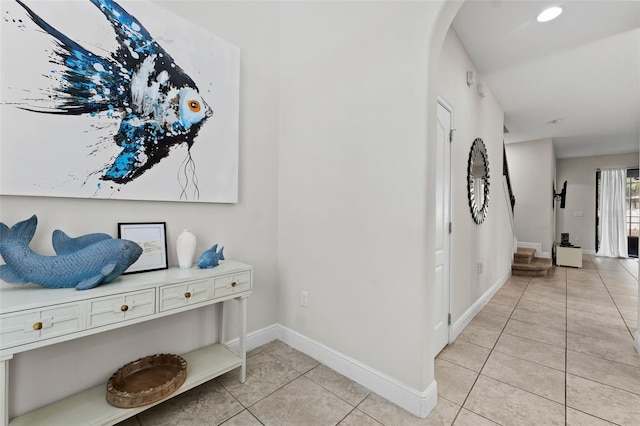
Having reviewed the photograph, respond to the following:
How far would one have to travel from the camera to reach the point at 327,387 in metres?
1.77

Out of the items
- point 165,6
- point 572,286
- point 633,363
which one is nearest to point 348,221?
point 165,6

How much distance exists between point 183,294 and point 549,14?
344 cm

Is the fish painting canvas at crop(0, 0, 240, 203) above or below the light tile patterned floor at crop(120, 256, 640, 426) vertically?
above

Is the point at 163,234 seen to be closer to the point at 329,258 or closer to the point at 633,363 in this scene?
the point at 329,258

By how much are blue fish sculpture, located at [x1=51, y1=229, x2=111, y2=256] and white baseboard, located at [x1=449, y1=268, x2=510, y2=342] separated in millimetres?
2596

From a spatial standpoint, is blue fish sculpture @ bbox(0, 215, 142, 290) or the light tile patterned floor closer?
blue fish sculpture @ bbox(0, 215, 142, 290)

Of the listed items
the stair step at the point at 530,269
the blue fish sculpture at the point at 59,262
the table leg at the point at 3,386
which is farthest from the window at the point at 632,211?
the table leg at the point at 3,386

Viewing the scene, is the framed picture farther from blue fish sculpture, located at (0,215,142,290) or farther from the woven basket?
the woven basket

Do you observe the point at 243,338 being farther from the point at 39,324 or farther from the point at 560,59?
the point at 560,59

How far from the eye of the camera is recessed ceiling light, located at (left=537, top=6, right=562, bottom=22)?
2215 mm

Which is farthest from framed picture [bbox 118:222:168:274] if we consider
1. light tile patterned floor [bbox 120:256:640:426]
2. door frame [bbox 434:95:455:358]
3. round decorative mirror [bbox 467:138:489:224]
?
round decorative mirror [bbox 467:138:489:224]

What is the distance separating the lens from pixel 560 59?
2.94 metres

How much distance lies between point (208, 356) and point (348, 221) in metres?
1.28

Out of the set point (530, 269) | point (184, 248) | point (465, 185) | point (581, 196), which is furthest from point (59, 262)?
point (581, 196)
